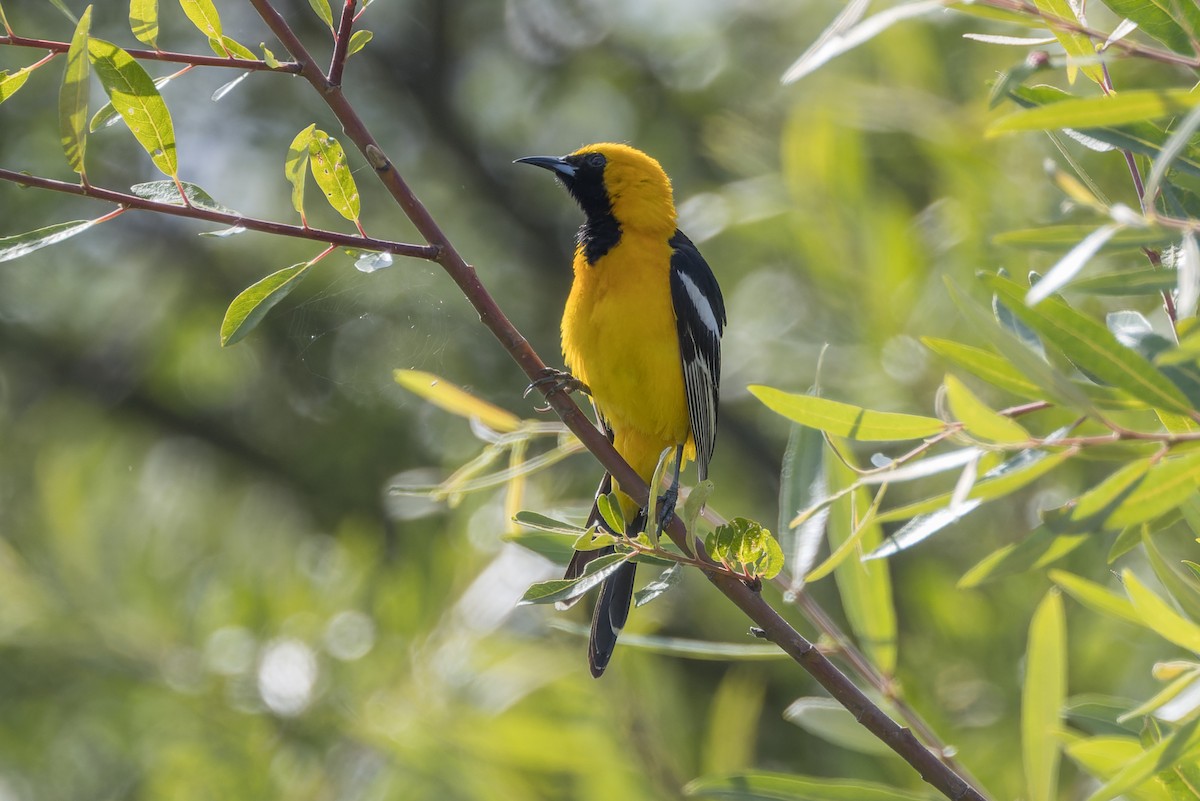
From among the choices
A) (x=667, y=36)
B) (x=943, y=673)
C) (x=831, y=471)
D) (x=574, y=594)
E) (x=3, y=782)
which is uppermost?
(x=574, y=594)

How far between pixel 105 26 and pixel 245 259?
2.92ft

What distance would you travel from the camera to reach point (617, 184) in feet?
9.80

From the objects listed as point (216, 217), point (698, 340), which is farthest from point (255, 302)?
point (698, 340)

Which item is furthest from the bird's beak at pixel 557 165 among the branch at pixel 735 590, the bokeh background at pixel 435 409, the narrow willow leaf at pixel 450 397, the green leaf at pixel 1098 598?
the green leaf at pixel 1098 598

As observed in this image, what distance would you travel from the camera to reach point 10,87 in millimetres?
1173

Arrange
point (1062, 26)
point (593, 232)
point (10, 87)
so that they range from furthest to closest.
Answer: point (593, 232)
point (10, 87)
point (1062, 26)

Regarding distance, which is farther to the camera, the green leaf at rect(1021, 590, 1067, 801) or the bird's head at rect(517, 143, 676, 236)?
the bird's head at rect(517, 143, 676, 236)

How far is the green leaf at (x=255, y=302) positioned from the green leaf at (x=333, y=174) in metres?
0.09

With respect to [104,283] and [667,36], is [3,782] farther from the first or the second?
[667,36]

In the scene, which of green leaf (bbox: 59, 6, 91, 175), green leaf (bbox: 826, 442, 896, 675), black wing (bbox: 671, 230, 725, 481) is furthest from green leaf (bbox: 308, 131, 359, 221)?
black wing (bbox: 671, 230, 725, 481)

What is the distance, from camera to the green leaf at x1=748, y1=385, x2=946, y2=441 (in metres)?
1.10

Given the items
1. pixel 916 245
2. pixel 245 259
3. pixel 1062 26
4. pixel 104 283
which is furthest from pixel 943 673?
pixel 104 283

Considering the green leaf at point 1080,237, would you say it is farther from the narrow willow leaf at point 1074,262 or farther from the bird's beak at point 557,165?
the bird's beak at point 557,165

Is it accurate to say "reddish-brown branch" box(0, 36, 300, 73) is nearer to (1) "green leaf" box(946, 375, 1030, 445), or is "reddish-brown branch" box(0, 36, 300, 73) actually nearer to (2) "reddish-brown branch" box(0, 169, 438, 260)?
(2) "reddish-brown branch" box(0, 169, 438, 260)
